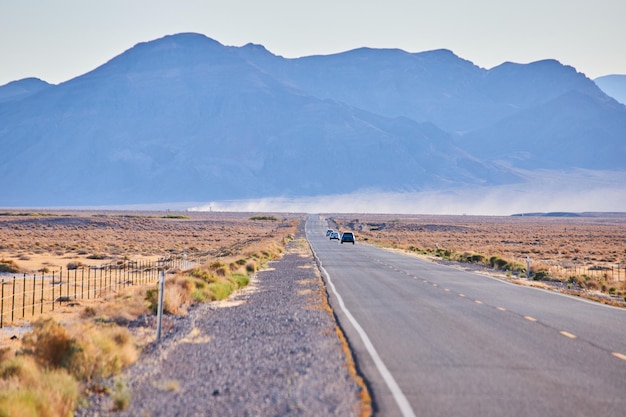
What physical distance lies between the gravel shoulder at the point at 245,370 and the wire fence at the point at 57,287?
6090mm

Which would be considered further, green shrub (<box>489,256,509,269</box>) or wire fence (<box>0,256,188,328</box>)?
green shrub (<box>489,256,509,269</box>)

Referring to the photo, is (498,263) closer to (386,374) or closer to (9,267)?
(9,267)

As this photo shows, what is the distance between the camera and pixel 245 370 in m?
10.2

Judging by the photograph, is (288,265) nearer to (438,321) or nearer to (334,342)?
(438,321)

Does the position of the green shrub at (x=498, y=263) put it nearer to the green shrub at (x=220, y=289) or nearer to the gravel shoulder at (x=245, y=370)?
the green shrub at (x=220, y=289)

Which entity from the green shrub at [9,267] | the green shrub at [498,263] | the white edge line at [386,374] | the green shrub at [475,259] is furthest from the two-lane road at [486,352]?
the green shrub at [475,259]

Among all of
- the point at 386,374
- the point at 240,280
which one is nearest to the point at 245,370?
the point at 386,374

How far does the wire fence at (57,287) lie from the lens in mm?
20523

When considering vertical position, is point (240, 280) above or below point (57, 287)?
above

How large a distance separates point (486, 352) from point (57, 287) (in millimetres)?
19549

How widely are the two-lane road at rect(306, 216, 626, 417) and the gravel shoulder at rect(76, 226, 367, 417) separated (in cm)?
46

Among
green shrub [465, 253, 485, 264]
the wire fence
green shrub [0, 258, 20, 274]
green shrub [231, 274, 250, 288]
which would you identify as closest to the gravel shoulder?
the wire fence

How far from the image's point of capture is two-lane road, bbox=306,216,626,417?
A: 832 centimetres

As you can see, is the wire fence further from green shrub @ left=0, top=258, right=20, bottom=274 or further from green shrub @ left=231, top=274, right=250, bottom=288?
green shrub @ left=231, top=274, right=250, bottom=288
